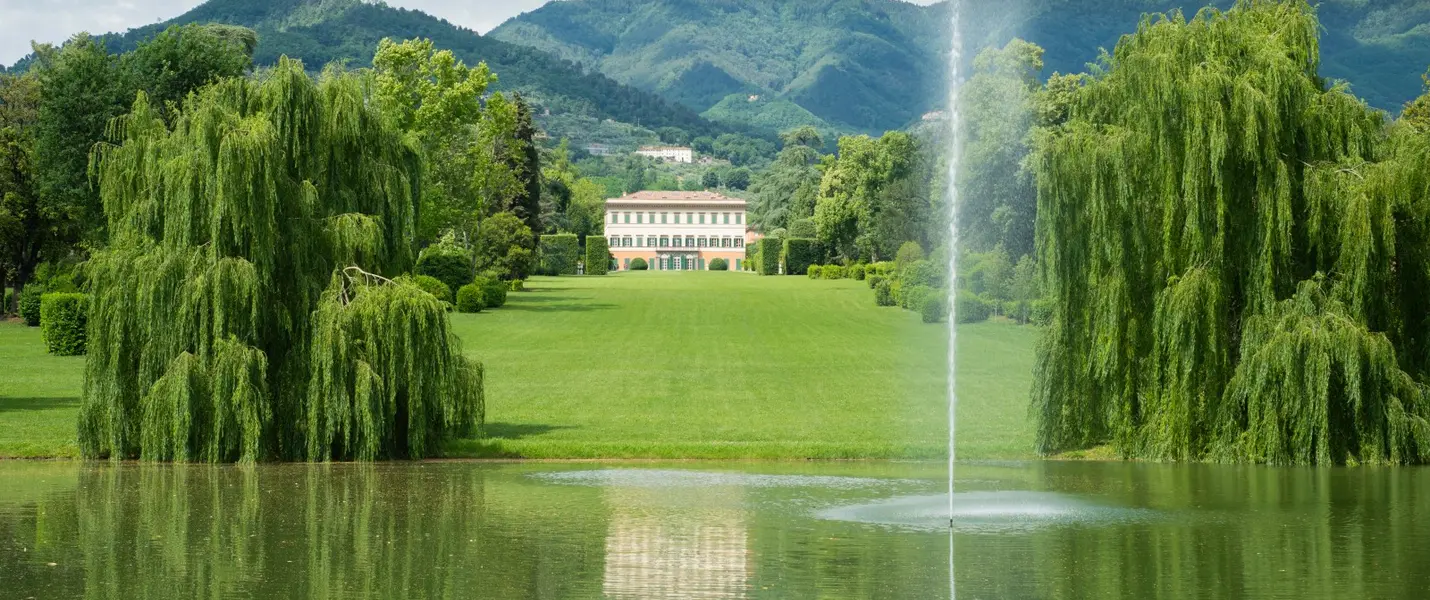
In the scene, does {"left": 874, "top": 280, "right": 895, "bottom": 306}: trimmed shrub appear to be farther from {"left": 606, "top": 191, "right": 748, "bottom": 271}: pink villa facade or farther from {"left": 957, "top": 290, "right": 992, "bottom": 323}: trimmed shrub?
{"left": 606, "top": 191, "right": 748, "bottom": 271}: pink villa facade

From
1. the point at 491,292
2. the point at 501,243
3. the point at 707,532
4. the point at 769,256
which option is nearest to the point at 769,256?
the point at 769,256

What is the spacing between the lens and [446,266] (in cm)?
5234

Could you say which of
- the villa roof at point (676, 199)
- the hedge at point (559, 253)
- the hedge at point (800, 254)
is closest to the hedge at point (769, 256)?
the hedge at point (800, 254)

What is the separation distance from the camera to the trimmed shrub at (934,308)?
1913 inches

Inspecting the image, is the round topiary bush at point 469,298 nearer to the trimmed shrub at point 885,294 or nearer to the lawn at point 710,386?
the lawn at point 710,386

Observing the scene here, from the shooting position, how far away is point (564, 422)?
22.9m

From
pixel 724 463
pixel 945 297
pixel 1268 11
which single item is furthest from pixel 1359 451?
pixel 945 297

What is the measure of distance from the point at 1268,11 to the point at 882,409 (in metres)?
8.82

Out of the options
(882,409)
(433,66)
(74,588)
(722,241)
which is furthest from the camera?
(722,241)

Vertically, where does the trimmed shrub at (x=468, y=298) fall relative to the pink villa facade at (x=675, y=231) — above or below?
below

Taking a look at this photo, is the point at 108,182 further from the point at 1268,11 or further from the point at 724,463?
the point at 1268,11

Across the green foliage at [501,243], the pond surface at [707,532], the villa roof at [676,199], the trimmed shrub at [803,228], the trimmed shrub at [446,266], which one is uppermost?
→ the villa roof at [676,199]

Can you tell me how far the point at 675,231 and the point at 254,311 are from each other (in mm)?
137691

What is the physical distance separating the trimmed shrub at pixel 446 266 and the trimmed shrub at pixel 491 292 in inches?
24.3
